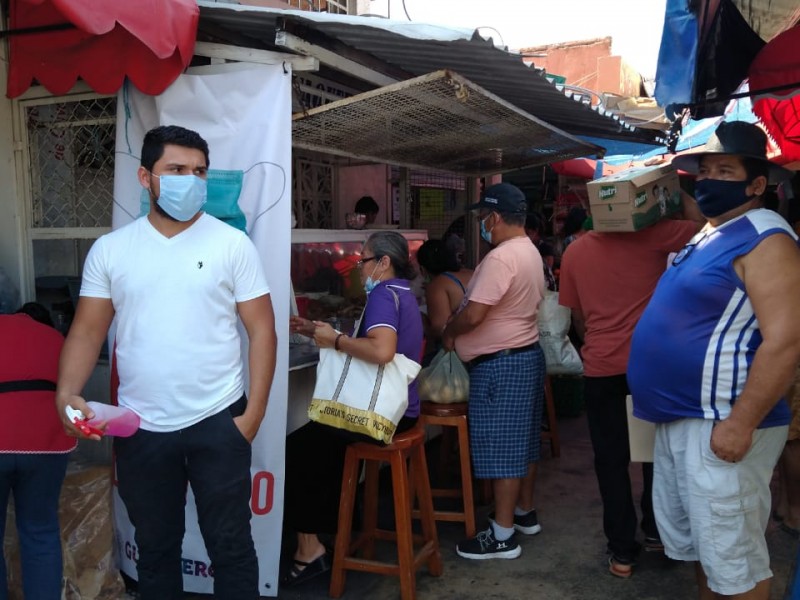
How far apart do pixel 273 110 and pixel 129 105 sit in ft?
2.27

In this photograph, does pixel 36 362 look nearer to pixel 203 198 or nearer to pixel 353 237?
pixel 203 198

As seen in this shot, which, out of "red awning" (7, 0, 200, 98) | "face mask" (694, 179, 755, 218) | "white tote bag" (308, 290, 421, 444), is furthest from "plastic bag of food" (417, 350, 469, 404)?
"red awning" (7, 0, 200, 98)

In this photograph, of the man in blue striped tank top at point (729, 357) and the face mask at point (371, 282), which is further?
the face mask at point (371, 282)

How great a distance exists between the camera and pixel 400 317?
2887 mm

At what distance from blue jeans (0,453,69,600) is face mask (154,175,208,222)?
1093 millimetres

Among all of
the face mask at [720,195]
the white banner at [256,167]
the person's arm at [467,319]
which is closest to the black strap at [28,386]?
the white banner at [256,167]

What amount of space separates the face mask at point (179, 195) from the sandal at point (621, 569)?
2603 mm

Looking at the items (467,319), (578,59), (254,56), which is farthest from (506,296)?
(578,59)

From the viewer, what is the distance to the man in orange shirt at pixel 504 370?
3.38 m

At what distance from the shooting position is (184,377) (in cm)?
212

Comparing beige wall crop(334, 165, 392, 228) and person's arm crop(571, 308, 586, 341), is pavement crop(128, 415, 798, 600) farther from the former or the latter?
beige wall crop(334, 165, 392, 228)

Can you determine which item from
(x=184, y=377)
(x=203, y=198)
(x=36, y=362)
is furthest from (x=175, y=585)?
(x=203, y=198)

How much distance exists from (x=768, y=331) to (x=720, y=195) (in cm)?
53

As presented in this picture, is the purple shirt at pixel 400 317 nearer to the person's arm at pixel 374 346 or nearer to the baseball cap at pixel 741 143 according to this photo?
the person's arm at pixel 374 346
